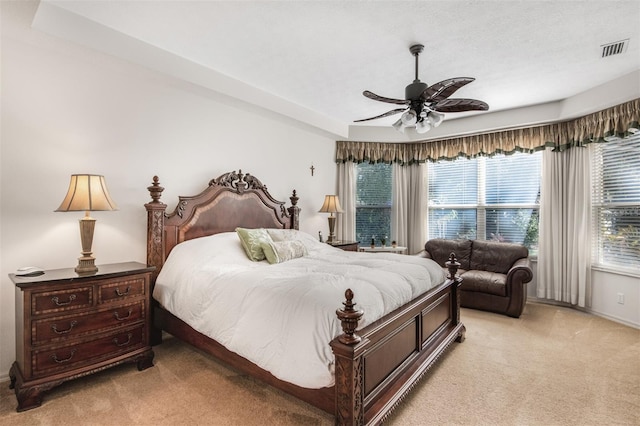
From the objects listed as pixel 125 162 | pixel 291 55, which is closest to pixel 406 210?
pixel 291 55

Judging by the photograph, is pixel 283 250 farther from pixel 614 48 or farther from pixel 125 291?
pixel 614 48

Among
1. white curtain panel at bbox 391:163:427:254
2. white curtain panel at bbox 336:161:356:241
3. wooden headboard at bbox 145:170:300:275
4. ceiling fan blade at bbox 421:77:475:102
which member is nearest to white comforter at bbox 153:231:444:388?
wooden headboard at bbox 145:170:300:275

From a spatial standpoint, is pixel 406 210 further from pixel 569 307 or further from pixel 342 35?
pixel 342 35

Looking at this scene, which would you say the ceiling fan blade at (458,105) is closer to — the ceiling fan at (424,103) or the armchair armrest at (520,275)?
the ceiling fan at (424,103)

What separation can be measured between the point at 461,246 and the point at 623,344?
2106 millimetres

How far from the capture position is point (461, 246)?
4.92 m

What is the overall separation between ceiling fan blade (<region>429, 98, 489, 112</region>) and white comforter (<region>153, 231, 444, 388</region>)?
57.6 inches

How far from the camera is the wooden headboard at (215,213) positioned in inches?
119

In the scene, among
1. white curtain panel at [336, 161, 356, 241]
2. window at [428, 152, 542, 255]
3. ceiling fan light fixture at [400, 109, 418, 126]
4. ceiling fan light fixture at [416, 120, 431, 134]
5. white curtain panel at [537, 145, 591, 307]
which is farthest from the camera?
white curtain panel at [336, 161, 356, 241]

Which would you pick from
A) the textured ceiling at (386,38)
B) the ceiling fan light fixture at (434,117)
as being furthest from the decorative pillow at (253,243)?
the ceiling fan light fixture at (434,117)

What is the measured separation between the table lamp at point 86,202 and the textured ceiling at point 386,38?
1.35 m

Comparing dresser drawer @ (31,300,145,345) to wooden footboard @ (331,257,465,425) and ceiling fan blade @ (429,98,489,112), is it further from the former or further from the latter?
ceiling fan blade @ (429,98,489,112)

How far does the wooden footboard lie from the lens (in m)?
1.57

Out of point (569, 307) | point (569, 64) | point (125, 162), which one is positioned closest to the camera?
point (125, 162)
